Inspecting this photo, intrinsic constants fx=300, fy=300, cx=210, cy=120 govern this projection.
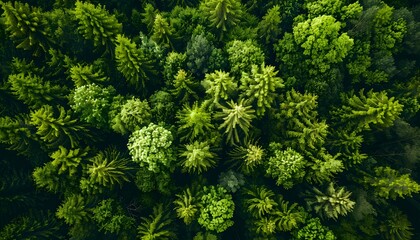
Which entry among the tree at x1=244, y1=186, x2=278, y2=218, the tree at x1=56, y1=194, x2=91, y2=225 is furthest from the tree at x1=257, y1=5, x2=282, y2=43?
the tree at x1=56, y1=194, x2=91, y2=225

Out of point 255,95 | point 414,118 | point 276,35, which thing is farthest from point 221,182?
point 414,118

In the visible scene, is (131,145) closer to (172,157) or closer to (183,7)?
(172,157)

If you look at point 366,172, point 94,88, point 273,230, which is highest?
point 366,172

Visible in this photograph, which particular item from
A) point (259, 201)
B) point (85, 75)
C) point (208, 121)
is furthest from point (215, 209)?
point (85, 75)

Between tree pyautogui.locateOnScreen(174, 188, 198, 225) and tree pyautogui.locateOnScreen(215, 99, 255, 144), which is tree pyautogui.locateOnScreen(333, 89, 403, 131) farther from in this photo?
tree pyautogui.locateOnScreen(174, 188, 198, 225)

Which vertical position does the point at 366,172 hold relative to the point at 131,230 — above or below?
above

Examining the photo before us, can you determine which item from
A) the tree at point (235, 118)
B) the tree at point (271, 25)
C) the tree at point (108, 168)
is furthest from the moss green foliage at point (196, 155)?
the tree at point (271, 25)

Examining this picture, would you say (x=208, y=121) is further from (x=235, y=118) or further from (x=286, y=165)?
(x=286, y=165)
